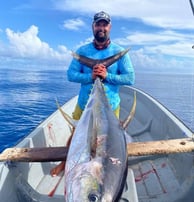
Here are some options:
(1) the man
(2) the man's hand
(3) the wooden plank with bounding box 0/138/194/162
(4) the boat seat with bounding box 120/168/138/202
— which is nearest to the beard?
(1) the man

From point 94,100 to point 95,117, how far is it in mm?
524

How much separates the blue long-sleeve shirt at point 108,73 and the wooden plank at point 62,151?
1.16m

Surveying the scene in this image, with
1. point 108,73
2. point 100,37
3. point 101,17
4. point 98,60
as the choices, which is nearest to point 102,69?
point 108,73

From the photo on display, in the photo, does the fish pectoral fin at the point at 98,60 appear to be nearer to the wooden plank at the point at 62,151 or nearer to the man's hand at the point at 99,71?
the man's hand at the point at 99,71

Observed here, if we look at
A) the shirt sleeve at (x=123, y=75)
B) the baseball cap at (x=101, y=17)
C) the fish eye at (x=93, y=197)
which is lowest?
the fish eye at (x=93, y=197)

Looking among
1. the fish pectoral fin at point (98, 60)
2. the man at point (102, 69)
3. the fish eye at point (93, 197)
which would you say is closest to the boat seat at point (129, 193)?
the fish eye at point (93, 197)

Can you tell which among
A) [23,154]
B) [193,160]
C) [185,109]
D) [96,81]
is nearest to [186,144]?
[193,160]

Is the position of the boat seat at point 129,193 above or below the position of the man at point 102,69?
below

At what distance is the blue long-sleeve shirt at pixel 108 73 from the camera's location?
436cm

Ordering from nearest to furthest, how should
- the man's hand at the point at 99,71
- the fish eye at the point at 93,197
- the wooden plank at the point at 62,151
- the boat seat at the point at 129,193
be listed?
the fish eye at the point at 93,197
the boat seat at the point at 129,193
the wooden plank at the point at 62,151
the man's hand at the point at 99,71

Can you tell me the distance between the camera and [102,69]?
4121 mm

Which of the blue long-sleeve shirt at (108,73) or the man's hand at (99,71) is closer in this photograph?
the man's hand at (99,71)

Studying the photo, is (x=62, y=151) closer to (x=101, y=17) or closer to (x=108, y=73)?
(x=108, y=73)

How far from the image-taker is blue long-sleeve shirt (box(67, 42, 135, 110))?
4359 millimetres
